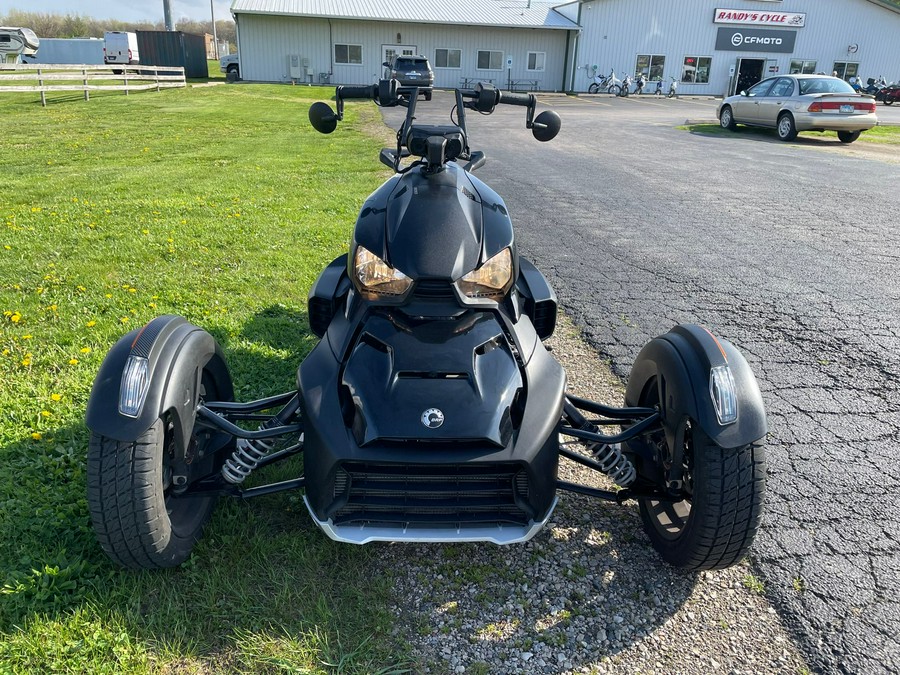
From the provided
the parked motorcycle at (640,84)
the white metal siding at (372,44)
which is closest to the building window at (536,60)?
the white metal siding at (372,44)

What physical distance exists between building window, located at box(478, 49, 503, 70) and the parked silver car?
23226 millimetres

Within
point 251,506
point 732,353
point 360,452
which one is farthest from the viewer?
point 251,506

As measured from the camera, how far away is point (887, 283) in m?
5.86

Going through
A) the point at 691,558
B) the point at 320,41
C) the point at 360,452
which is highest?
the point at 320,41

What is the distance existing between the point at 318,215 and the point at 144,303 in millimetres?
3001

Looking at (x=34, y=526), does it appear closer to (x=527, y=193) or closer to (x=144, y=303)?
(x=144, y=303)

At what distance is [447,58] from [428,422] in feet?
132

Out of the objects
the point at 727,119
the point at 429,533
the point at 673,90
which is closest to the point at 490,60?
the point at 673,90

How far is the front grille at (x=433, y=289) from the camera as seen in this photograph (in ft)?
8.11

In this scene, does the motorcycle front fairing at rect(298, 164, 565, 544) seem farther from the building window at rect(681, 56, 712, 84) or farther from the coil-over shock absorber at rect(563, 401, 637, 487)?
the building window at rect(681, 56, 712, 84)

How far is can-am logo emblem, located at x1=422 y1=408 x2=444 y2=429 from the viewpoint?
7.13 ft

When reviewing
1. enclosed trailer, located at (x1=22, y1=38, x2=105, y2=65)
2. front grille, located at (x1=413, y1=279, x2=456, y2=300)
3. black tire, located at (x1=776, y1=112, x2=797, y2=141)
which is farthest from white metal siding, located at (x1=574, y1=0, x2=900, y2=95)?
front grille, located at (x1=413, y1=279, x2=456, y2=300)

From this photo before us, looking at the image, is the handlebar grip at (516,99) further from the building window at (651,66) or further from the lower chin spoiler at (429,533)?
the building window at (651,66)

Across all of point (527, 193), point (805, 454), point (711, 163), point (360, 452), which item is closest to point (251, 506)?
point (360, 452)
